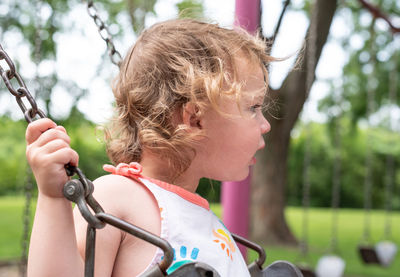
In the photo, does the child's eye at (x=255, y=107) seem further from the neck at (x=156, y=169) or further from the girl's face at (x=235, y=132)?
the neck at (x=156, y=169)

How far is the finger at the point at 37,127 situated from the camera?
0.69m

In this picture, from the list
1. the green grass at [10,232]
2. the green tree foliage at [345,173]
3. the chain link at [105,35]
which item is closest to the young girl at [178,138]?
the chain link at [105,35]

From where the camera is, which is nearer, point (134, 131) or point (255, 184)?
point (134, 131)

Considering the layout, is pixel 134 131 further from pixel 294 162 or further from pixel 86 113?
pixel 294 162

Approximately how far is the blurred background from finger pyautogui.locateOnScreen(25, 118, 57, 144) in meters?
Answer: 0.34

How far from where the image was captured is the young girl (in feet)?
2.47

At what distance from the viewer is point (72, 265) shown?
0.66 metres

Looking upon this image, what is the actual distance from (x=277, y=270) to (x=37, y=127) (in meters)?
0.52

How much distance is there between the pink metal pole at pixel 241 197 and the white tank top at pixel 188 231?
979 mm

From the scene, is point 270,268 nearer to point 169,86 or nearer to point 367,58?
point 169,86

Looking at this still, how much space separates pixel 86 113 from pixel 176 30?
5.98m

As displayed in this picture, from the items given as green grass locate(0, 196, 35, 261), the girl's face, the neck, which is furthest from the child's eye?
green grass locate(0, 196, 35, 261)

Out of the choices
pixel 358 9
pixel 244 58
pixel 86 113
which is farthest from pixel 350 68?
pixel 244 58

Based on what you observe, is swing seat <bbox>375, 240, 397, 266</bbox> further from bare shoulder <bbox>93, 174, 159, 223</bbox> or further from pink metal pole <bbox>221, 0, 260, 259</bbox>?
bare shoulder <bbox>93, 174, 159, 223</bbox>
